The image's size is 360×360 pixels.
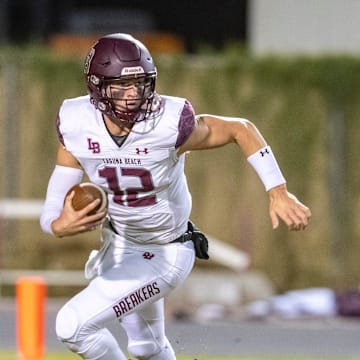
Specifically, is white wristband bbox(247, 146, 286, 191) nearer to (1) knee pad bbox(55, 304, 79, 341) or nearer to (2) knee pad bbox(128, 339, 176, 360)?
(2) knee pad bbox(128, 339, 176, 360)

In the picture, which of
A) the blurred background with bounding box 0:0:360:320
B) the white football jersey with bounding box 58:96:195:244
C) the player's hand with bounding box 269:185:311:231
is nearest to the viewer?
the player's hand with bounding box 269:185:311:231

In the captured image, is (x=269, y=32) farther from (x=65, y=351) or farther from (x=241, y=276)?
(x=65, y=351)

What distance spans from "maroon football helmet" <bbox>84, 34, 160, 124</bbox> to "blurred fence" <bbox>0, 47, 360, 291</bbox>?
27.1 feet

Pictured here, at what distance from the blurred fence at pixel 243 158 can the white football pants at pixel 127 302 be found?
787 centimetres

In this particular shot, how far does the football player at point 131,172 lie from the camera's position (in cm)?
702

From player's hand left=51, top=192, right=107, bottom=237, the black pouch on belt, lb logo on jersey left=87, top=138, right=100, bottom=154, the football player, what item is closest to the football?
player's hand left=51, top=192, right=107, bottom=237

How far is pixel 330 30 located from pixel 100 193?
454 inches

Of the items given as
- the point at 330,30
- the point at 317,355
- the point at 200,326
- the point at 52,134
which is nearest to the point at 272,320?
the point at 200,326

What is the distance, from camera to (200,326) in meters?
12.8

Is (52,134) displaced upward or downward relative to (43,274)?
upward

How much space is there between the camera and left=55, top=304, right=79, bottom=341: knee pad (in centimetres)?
695

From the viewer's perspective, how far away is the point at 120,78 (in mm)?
7012

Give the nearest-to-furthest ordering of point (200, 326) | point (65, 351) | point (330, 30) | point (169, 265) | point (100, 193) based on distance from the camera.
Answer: point (100, 193)
point (169, 265)
point (65, 351)
point (200, 326)
point (330, 30)

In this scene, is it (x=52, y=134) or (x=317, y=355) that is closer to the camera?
(x=317, y=355)
